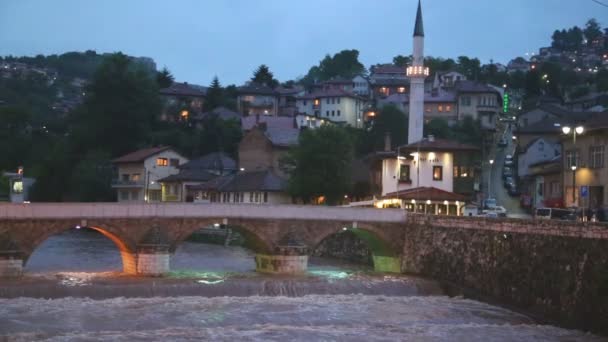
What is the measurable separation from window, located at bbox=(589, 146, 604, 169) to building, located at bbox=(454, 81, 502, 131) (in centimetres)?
6811

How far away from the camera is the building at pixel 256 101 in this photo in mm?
134750

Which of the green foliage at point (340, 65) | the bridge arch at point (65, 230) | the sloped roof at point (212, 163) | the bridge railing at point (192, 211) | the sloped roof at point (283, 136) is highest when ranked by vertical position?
the green foliage at point (340, 65)

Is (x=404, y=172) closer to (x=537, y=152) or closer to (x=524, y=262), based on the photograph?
(x=537, y=152)

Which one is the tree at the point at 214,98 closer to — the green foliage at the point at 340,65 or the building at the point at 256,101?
the building at the point at 256,101

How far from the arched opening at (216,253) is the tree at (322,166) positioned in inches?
289

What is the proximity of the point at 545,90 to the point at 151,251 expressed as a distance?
108272 mm

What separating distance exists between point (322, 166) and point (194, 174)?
71.5 ft

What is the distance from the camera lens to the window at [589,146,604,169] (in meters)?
54.4

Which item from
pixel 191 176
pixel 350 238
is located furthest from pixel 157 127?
pixel 350 238

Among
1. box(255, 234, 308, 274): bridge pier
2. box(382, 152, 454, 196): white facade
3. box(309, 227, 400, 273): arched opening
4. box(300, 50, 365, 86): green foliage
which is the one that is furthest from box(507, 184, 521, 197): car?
box(300, 50, 365, 86): green foliage

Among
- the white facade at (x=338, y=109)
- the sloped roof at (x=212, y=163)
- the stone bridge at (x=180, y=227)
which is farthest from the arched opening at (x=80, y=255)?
the white facade at (x=338, y=109)

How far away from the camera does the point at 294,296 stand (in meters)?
47.3

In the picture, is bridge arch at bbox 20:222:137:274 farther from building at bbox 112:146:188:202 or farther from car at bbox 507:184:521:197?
building at bbox 112:146:188:202

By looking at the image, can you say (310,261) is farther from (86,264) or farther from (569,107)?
(569,107)
